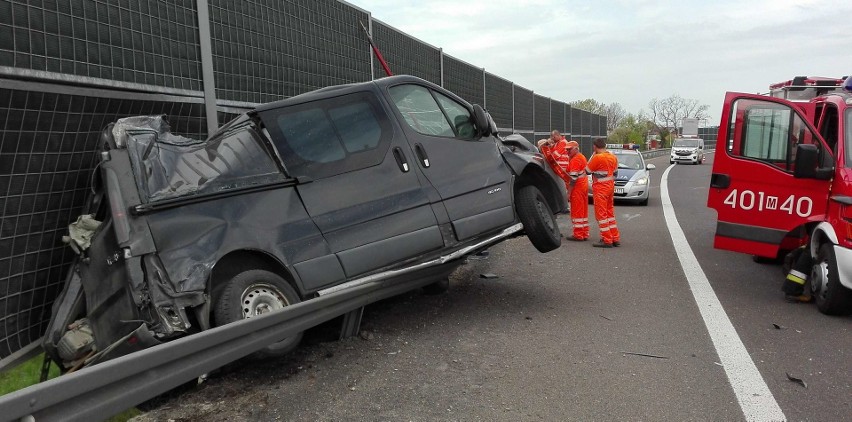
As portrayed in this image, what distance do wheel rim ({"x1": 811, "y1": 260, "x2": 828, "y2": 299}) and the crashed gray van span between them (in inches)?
102

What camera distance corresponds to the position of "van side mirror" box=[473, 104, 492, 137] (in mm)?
5887

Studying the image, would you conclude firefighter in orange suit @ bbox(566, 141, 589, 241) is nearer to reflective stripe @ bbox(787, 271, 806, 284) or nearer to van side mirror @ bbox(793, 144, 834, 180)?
reflective stripe @ bbox(787, 271, 806, 284)

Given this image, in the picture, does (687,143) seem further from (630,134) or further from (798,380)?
(798,380)

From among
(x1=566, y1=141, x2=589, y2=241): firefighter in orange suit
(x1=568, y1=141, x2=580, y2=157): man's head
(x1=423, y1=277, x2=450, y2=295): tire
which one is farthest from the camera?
(x1=568, y1=141, x2=580, y2=157): man's head

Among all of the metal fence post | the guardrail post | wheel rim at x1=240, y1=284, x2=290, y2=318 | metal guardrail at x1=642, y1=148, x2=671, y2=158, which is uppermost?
the metal fence post

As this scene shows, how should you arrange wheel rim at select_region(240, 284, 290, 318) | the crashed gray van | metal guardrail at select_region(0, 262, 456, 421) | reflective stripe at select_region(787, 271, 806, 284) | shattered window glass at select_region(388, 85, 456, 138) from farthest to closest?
1. reflective stripe at select_region(787, 271, 806, 284)
2. shattered window glass at select_region(388, 85, 456, 138)
3. wheel rim at select_region(240, 284, 290, 318)
4. the crashed gray van
5. metal guardrail at select_region(0, 262, 456, 421)

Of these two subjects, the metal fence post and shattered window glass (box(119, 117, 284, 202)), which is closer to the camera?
shattered window glass (box(119, 117, 284, 202))

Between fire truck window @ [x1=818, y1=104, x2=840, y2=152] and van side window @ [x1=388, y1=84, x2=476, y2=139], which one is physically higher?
van side window @ [x1=388, y1=84, x2=476, y2=139]

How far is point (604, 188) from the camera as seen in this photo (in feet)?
33.7

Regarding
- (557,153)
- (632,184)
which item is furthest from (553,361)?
(632,184)

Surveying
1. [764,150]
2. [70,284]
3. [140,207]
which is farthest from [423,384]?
[764,150]

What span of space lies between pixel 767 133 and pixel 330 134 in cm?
471

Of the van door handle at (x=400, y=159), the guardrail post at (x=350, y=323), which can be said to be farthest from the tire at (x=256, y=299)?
the van door handle at (x=400, y=159)

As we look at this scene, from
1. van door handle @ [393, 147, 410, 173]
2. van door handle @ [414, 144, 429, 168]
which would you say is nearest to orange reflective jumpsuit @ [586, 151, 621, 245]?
van door handle @ [414, 144, 429, 168]
